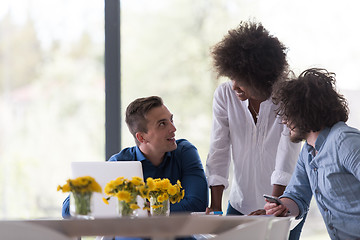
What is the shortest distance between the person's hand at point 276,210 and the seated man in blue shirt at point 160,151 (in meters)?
0.45

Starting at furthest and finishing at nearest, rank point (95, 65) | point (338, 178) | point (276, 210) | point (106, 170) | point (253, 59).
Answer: point (95, 65), point (253, 59), point (106, 170), point (276, 210), point (338, 178)

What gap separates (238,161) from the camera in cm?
274

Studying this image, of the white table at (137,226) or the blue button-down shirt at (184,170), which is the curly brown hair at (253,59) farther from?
the white table at (137,226)

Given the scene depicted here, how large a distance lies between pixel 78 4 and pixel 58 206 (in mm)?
1668

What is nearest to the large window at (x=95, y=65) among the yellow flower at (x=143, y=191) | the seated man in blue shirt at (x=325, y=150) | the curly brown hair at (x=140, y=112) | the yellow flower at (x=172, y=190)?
the curly brown hair at (x=140, y=112)

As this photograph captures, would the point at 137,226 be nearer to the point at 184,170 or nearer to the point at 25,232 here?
the point at 25,232

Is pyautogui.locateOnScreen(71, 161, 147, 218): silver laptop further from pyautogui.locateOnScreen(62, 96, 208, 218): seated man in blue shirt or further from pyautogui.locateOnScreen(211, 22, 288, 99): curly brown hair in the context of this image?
pyautogui.locateOnScreen(211, 22, 288, 99): curly brown hair

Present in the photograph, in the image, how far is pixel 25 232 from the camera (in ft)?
4.90

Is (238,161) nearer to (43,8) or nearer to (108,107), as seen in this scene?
(108,107)

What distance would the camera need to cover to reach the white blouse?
8.82 feet

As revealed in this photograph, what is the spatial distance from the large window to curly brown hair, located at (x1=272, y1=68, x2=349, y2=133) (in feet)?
6.84

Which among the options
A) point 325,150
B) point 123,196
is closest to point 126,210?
point 123,196

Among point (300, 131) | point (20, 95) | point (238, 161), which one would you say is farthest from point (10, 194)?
point (300, 131)

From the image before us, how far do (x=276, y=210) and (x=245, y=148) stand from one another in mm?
525
